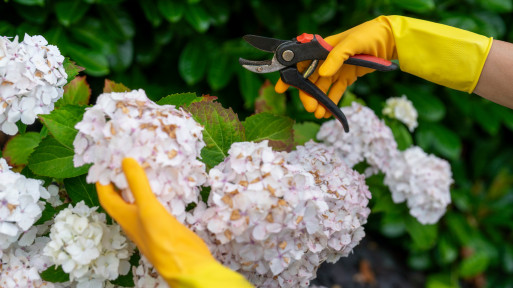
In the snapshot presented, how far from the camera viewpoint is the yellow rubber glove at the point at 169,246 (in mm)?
666

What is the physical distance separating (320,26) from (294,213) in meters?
1.62

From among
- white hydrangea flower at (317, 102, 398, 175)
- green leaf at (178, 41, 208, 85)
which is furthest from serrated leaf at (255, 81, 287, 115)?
green leaf at (178, 41, 208, 85)

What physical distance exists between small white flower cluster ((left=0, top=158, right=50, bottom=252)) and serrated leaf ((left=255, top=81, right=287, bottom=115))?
69cm

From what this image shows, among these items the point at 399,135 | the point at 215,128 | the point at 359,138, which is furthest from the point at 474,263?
the point at 215,128

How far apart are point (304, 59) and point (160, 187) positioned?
49cm

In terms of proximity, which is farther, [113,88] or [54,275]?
[113,88]

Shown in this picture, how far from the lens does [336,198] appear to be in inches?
35.0

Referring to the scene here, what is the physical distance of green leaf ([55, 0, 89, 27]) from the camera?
5.46ft

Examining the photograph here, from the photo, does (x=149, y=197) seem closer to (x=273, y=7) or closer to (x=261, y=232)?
(x=261, y=232)

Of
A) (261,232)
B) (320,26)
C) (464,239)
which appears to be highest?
(261,232)

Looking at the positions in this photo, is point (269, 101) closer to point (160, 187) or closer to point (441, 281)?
point (160, 187)

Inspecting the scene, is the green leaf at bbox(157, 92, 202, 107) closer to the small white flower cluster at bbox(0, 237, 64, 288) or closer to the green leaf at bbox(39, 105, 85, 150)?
the green leaf at bbox(39, 105, 85, 150)

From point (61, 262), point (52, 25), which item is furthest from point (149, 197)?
point (52, 25)

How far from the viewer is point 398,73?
2418 millimetres
